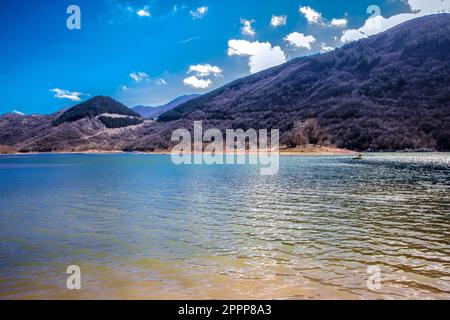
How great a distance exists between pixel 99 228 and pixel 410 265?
1630cm

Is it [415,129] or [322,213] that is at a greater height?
[415,129]

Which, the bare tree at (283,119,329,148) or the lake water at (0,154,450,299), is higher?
the bare tree at (283,119,329,148)

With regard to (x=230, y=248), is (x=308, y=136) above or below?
above

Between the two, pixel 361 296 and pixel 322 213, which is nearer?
pixel 361 296

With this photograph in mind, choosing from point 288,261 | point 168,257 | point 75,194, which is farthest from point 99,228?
point 75,194

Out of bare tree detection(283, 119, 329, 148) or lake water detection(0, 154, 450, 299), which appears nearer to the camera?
lake water detection(0, 154, 450, 299)

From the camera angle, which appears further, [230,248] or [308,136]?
[308,136]

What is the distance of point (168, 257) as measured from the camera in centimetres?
1496

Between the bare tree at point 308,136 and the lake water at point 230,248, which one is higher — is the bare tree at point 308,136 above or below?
above

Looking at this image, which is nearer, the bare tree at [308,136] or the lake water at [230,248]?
the lake water at [230,248]

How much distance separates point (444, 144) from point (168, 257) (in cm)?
19470
